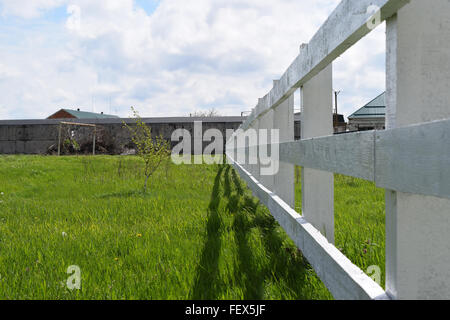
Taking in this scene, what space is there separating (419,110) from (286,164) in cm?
212

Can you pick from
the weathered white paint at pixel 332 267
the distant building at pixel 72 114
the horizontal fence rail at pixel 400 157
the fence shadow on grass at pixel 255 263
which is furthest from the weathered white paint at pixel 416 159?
the distant building at pixel 72 114

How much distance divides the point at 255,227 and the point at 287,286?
1310 millimetres

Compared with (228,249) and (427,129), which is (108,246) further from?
(427,129)

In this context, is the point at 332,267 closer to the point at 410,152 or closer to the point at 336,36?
the point at 410,152

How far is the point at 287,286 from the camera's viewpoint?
191cm

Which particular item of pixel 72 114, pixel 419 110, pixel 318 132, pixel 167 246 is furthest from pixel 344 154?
pixel 72 114

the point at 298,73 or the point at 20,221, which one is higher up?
the point at 298,73

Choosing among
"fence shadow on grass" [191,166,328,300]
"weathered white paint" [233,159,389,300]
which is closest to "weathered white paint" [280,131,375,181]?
"weathered white paint" [233,159,389,300]

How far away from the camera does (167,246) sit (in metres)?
2.72

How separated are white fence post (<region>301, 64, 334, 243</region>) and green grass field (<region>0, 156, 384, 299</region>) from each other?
1.16ft

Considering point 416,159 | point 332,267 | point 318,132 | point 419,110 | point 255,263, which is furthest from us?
point 255,263

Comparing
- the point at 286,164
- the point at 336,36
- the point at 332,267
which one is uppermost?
the point at 336,36
